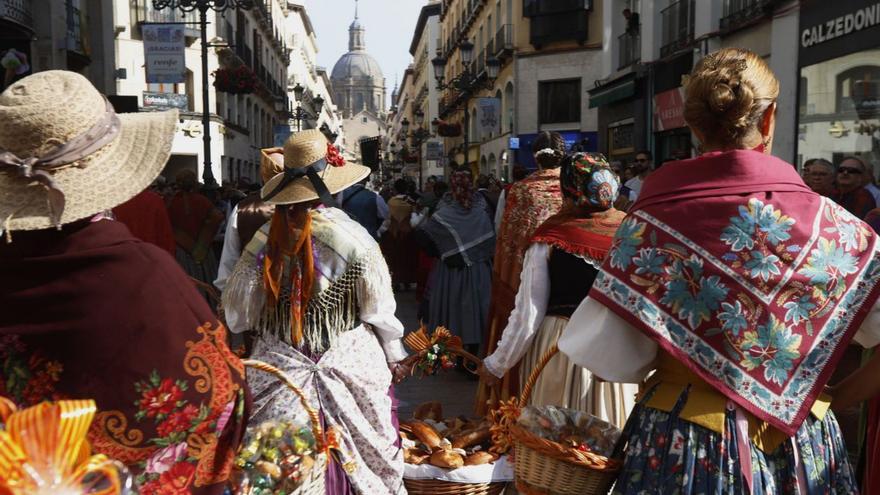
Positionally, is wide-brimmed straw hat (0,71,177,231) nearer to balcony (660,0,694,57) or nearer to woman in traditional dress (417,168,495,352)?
woman in traditional dress (417,168,495,352)

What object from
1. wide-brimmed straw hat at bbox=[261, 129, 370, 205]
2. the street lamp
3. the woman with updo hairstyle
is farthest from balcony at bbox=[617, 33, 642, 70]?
the woman with updo hairstyle

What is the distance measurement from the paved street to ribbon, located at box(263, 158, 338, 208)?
290 cm

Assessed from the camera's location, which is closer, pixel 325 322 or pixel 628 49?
pixel 325 322

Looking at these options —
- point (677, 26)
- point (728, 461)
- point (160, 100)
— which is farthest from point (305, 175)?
point (160, 100)

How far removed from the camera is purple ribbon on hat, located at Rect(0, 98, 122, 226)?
1.70 m

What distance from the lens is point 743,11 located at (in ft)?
42.3

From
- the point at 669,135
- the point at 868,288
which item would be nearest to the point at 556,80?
the point at 669,135

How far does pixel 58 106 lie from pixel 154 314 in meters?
0.50

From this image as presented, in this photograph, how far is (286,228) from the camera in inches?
132

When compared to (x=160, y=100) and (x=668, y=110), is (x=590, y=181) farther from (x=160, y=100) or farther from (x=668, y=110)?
(x=160, y=100)

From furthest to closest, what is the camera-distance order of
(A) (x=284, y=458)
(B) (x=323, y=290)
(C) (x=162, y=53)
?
(C) (x=162, y=53) < (B) (x=323, y=290) < (A) (x=284, y=458)

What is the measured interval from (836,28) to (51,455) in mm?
11015

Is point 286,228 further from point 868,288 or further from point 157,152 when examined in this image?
point 868,288

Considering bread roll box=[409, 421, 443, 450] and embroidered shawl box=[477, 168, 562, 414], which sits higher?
embroidered shawl box=[477, 168, 562, 414]
